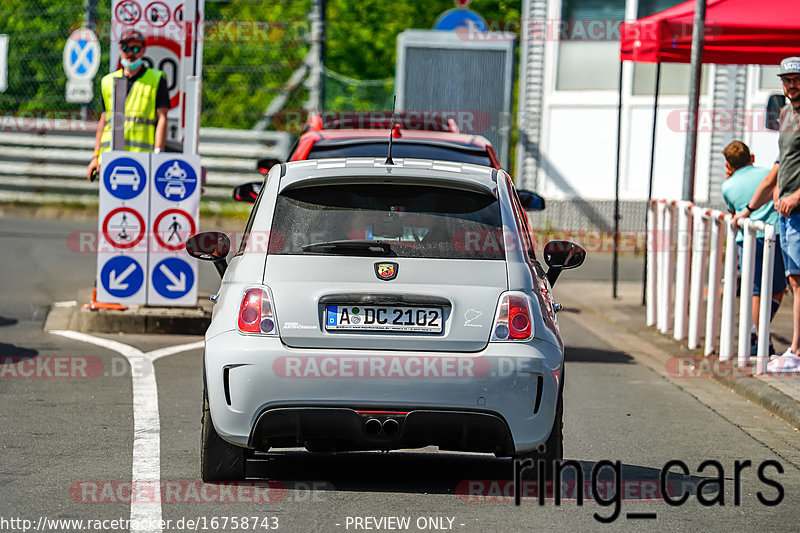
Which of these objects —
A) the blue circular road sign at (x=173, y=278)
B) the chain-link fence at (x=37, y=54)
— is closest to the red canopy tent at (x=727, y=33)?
the blue circular road sign at (x=173, y=278)

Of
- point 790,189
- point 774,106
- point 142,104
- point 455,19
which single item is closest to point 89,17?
point 455,19

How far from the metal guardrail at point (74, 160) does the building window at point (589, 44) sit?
16.1ft

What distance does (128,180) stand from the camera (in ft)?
40.6

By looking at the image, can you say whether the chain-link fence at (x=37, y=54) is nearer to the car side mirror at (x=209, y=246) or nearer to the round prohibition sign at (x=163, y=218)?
the round prohibition sign at (x=163, y=218)

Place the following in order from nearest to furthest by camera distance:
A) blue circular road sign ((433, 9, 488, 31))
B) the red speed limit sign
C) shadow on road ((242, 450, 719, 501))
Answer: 1. shadow on road ((242, 450, 719, 501))
2. the red speed limit sign
3. blue circular road sign ((433, 9, 488, 31))

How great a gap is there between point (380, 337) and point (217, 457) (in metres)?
0.97

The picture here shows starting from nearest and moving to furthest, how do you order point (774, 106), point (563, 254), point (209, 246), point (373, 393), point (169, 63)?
point (373, 393), point (209, 246), point (563, 254), point (774, 106), point (169, 63)

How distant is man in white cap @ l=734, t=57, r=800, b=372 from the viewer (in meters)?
10.6

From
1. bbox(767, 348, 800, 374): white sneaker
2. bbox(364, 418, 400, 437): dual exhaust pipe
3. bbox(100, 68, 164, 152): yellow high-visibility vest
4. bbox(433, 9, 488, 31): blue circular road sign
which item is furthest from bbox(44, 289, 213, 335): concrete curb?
bbox(433, 9, 488, 31): blue circular road sign

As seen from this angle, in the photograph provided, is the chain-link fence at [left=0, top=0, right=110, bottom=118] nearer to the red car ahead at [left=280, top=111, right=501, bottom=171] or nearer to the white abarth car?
the red car ahead at [left=280, top=111, right=501, bottom=171]

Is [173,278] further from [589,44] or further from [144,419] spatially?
[589,44]

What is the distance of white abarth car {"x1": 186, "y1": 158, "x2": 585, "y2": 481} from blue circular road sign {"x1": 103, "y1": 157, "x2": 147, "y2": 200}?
18.9 ft

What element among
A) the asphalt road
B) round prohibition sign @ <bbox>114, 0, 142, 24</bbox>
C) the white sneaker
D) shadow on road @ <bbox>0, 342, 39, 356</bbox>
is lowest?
shadow on road @ <bbox>0, 342, 39, 356</bbox>

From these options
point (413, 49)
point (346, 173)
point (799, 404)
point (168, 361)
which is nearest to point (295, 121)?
point (413, 49)
